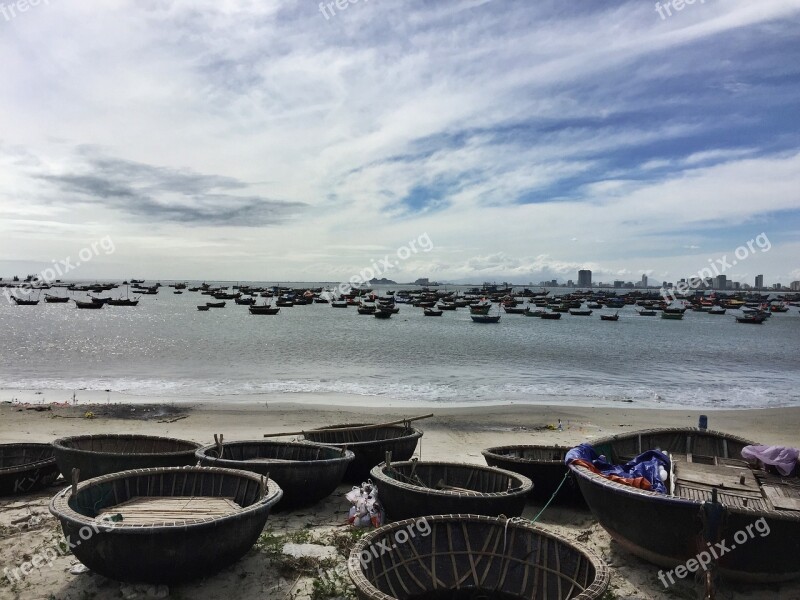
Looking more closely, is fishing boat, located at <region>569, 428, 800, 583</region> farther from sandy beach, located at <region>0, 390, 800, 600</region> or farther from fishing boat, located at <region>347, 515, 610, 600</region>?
fishing boat, located at <region>347, 515, 610, 600</region>

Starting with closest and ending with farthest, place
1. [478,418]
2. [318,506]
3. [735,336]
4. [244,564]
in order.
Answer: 1. [244,564]
2. [318,506]
3. [478,418]
4. [735,336]

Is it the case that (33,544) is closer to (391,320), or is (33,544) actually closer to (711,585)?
(711,585)

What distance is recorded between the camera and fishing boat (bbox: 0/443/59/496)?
9.02 m

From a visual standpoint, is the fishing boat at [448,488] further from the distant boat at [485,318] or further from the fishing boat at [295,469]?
the distant boat at [485,318]

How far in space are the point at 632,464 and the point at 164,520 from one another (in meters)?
6.54

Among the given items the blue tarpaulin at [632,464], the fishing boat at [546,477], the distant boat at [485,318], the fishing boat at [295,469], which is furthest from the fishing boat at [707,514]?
the distant boat at [485,318]

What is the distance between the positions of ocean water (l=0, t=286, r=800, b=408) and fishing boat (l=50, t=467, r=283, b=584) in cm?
1388

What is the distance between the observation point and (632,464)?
27.5 ft

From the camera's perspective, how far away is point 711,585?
5.60m

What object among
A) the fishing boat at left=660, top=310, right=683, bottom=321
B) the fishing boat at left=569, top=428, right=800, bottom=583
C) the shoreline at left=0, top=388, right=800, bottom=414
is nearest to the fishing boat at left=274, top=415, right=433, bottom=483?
the fishing boat at left=569, top=428, right=800, bottom=583

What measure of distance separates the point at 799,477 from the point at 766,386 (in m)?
24.3

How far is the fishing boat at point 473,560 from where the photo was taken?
5699mm

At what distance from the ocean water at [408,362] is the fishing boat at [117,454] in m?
11.5

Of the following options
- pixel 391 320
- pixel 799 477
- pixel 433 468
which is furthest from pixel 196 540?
pixel 391 320
